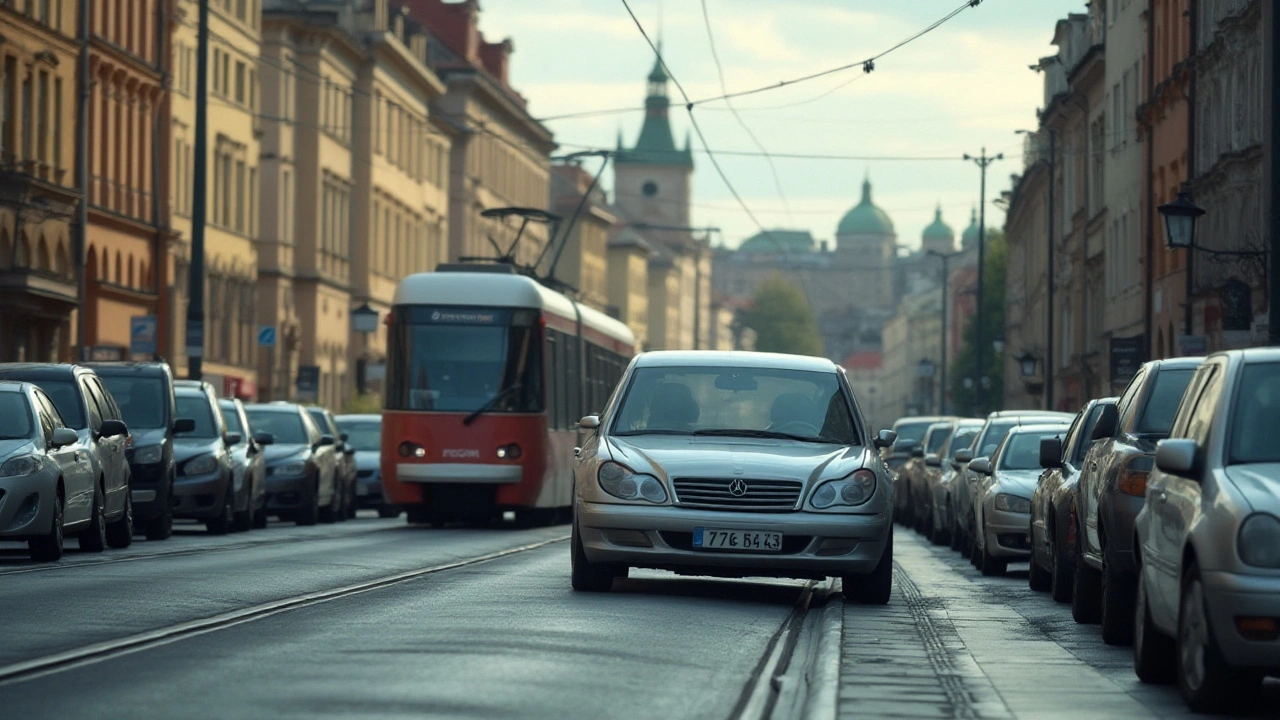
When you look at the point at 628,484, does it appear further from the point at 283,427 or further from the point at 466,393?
the point at 283,427

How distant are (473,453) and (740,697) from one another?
22660mm

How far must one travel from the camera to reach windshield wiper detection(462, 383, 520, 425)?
109 ft

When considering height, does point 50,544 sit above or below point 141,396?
below

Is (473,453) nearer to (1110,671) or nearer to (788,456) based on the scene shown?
(788,456)

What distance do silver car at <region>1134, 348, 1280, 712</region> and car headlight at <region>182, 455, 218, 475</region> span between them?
19163 millimetres

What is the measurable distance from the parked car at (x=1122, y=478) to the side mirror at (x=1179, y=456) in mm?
2901

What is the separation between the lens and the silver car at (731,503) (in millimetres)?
16766

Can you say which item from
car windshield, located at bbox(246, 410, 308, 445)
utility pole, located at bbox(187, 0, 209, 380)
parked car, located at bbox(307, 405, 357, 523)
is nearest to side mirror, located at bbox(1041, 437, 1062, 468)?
car windshield, located at bbox(246, 410, 308, 445)

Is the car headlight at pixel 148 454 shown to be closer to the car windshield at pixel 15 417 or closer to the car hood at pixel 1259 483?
the car windshield at pixel 15 417

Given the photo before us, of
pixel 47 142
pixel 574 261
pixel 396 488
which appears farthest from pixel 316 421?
pixel 574 261

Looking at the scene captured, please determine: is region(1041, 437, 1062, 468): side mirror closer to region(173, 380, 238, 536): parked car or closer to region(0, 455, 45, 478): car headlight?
region(0, 455, 45, 478): car headlight

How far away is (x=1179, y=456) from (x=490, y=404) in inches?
889

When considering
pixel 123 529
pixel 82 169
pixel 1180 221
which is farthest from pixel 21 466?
pixel 82 169

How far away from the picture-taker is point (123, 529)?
25.7m
